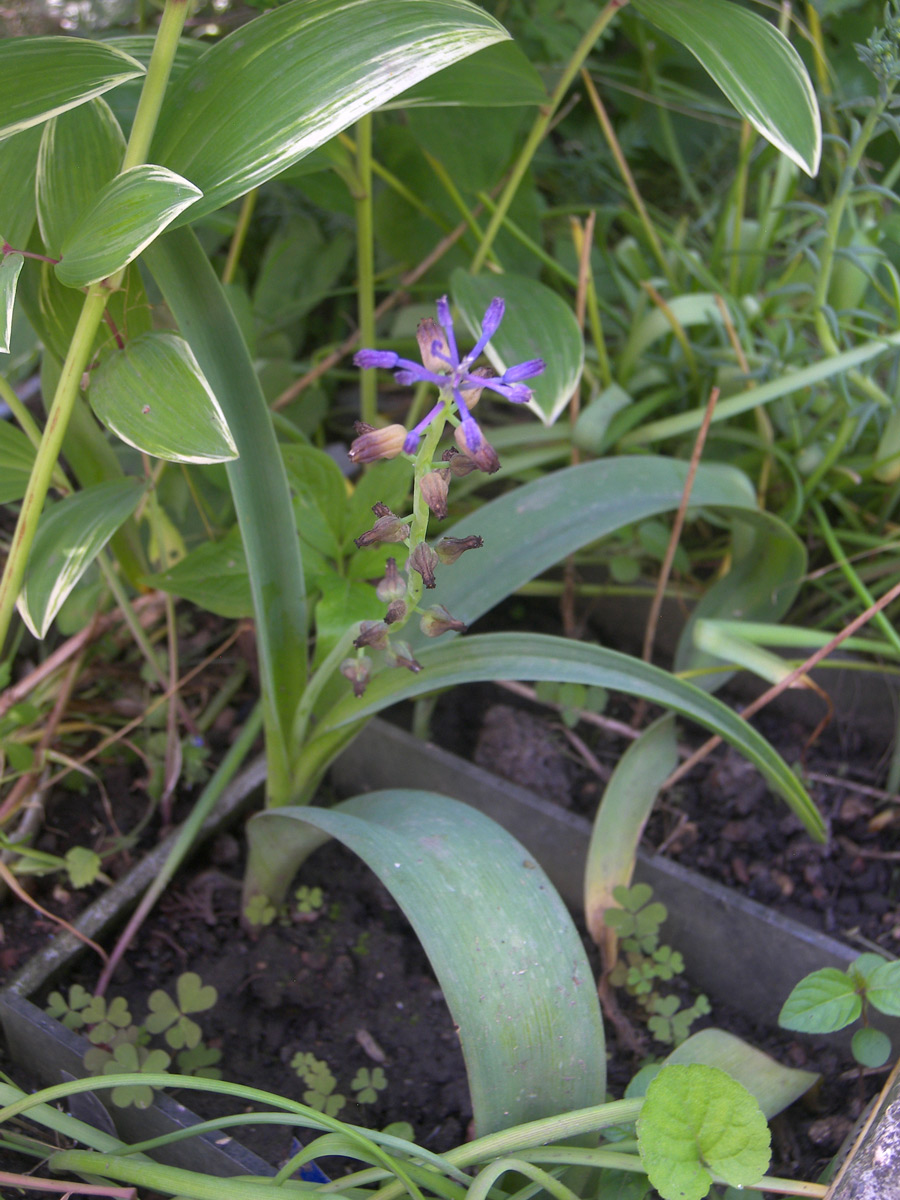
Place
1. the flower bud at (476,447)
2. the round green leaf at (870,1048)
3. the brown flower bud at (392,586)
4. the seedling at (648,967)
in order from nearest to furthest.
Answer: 1. the flower bud at (476,447)
2. the brown flower bud at (392,586)
3. the round green leaf at (870,1048)
4. the seedling at (648,967)

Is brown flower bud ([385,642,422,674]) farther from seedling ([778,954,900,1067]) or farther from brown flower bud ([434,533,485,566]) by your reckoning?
seedling ([778,954,900,1067])

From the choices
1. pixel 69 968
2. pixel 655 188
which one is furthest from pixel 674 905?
pixel 655 188

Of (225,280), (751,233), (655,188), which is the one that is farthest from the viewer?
(655,188)

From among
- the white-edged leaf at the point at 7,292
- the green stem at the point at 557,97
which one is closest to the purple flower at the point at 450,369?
the white-edged leaf at the point at 7,292

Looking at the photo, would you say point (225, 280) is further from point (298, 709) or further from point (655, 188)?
point (655, 188)

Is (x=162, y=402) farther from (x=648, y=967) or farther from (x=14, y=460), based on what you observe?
(x=648, y=967)

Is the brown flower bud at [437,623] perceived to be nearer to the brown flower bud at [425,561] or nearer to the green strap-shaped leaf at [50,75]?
the brown flower bud at [425,561]
